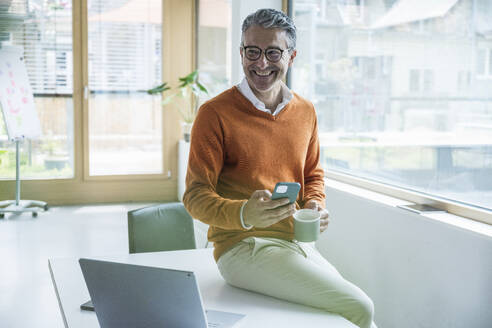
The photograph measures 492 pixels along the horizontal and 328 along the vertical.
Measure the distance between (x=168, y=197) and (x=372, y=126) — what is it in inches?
152

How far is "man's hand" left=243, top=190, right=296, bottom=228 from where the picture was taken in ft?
5.03

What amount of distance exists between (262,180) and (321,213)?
0.23 metres

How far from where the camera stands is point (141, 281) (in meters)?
1.14

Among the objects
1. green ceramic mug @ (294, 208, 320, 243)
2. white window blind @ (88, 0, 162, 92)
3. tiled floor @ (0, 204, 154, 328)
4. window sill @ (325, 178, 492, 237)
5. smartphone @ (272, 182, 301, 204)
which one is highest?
white window blind @ (88, 0, 162, 92)

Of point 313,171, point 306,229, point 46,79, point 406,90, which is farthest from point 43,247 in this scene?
point 306,229

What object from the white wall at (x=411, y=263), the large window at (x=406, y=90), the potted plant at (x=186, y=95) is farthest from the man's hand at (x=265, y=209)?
the potted plant at (x=186, y=95)

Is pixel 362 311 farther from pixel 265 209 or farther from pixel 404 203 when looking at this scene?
pixel 404 203

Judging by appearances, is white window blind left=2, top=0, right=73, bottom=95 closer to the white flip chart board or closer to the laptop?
the white flip chart board

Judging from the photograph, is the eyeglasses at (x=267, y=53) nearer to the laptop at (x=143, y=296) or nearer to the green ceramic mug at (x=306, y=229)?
the green ceramic mug at (x=306, y=229)

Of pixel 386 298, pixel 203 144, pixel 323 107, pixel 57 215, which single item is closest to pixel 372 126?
pixel 323 107

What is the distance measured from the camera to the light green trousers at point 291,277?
1.55 meters

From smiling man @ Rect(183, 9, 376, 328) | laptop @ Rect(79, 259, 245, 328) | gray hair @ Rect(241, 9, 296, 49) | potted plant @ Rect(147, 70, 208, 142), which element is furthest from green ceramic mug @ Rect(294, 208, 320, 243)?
potted plant @ Rect(147, 70, 208, 142)

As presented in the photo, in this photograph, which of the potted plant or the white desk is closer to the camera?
the white desk

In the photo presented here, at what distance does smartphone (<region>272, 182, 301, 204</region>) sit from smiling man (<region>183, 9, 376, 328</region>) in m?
0.02
